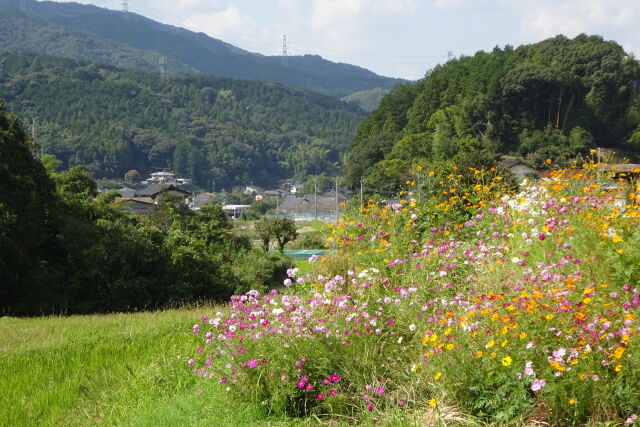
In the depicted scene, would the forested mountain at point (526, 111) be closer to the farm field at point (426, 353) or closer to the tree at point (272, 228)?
the tree at point (272, 228)

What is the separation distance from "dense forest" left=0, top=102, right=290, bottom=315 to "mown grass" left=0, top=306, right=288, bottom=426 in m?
6.30

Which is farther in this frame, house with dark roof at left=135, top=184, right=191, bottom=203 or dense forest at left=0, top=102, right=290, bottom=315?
house with dark roof at left=135, top=184, right=191, bottom=203

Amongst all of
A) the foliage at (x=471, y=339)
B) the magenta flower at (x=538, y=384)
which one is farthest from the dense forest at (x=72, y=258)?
the magenta flower at (x=538, y=384)

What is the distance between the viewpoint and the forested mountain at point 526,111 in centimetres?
7000

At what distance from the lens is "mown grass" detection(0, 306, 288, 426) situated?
192 inches

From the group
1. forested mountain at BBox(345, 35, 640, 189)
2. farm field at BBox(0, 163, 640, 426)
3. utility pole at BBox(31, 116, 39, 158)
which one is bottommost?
farm field at BBox(0, 163, 640, 426)

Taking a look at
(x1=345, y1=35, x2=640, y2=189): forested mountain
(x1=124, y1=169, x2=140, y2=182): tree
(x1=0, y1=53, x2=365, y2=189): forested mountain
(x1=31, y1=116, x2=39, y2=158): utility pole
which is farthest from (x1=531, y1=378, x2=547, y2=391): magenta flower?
(x1=124, y1=169, x2=140, y2=182): tree

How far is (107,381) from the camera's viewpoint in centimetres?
639

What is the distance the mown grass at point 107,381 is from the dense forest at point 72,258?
20.7 feet

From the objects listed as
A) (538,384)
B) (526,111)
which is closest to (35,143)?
(538,384)

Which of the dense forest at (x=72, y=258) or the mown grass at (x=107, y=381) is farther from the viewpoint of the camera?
the dense forest at (x=72, y=258)

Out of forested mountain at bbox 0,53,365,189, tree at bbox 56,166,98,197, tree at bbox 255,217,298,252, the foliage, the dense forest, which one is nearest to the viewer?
the foliage

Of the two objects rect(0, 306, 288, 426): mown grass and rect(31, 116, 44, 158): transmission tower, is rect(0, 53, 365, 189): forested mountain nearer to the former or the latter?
rect(31, 116, 44, 158): transmission tower

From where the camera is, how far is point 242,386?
4727mm
